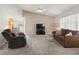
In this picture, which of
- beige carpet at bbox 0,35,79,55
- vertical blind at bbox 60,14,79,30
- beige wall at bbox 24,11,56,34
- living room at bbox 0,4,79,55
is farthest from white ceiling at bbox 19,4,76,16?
beige carpet at bbox 0,35,79,55

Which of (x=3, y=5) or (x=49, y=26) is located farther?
(x=49, y=26)

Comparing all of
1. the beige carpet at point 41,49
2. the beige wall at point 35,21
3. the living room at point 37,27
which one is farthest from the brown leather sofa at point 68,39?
the beige wall at point 35,21

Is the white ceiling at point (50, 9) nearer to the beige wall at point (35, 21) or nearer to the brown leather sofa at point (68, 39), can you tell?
the beige wall at point (35, 21)

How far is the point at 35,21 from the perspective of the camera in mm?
5000

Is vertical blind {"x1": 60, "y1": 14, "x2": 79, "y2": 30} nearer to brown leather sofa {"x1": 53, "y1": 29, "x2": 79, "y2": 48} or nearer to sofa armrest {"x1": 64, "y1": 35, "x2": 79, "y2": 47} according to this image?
brown leather sofa {"x1": 53, "y1": 29, "x2": 79, "y2": 48}

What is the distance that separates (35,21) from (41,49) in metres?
1.07

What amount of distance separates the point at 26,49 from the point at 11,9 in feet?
5.10

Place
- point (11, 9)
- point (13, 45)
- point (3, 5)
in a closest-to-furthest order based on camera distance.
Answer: point (3, 5) → point (11, 9) → point (13, 45)

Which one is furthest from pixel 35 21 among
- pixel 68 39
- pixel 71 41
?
pixel 71 41

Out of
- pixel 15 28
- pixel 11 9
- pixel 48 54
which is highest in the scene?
pixel 11 9

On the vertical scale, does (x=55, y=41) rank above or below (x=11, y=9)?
below

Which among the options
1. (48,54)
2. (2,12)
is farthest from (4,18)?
(48,54)

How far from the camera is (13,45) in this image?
16.8 feet

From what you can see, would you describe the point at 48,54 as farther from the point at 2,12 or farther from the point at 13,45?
the point at 2,12
